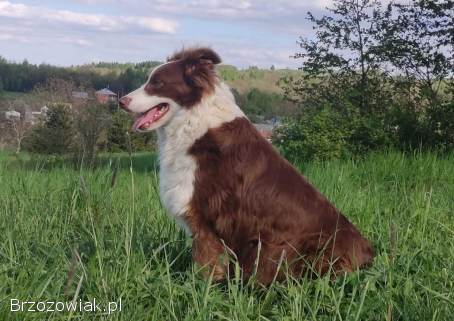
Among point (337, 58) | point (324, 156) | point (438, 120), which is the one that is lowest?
point (324, 156)

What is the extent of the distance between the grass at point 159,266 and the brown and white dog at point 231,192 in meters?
0.21

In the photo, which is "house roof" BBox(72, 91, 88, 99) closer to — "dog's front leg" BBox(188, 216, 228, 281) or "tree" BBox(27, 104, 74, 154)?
"tree" BBox(27, 104, 74, 154)

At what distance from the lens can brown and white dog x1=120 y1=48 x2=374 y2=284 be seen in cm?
400

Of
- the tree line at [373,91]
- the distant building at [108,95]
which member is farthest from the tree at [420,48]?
the distant building at [108,95]

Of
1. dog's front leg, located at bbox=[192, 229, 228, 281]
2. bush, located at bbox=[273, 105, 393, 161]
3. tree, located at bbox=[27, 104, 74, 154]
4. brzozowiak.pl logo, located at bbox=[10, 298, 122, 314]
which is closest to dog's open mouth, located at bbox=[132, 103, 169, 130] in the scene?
dog's front leg, located at bbox=[192, 229, 228, 281]

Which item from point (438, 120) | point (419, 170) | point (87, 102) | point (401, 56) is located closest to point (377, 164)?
point (419, 170)

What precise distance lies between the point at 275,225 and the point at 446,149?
8685 mm

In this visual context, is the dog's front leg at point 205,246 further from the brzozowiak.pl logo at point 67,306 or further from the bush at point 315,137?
the bush at point 315,137

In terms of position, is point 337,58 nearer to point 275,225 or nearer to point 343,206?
point 343,206

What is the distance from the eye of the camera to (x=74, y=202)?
15.1ft

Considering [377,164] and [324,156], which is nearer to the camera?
[377,164]

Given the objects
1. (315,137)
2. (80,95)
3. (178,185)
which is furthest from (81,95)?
(178,185)

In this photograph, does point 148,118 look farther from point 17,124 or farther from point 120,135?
point 17,124

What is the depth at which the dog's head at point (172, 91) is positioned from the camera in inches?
171
